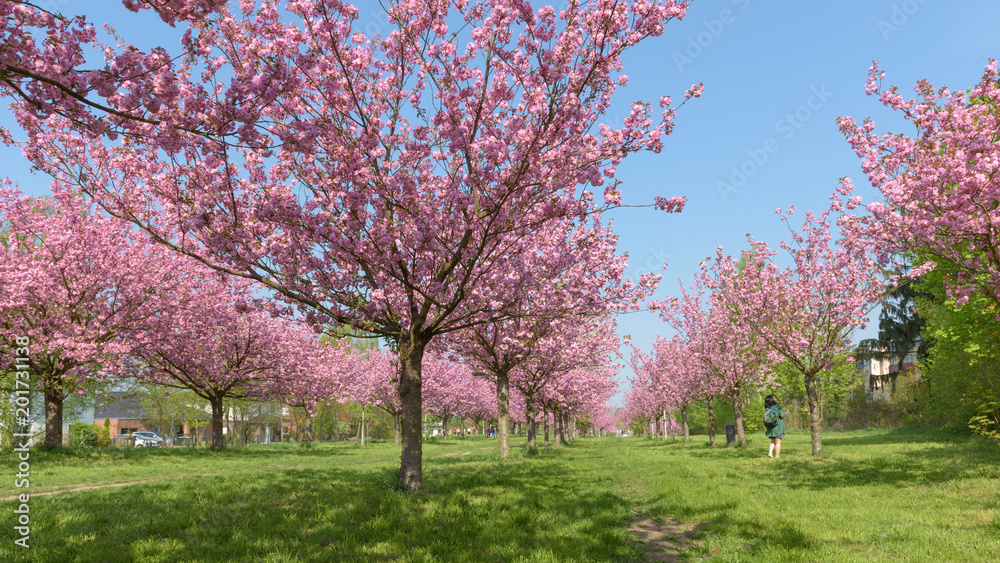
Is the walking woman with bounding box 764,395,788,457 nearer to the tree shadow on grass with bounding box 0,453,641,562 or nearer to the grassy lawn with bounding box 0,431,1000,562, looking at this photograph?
the grassy lawn with bounding box 0,431,1000,562

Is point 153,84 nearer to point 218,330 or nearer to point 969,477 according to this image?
point 969,477

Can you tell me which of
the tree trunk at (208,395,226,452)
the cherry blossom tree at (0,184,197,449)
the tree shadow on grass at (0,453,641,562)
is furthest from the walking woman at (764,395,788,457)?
the tree trunk at (208,395,226,452)

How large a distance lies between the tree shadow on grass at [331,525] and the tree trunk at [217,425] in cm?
1882

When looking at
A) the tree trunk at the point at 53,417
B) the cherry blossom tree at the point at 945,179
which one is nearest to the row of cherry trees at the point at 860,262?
the cherry blossom tree at the point at 945,179

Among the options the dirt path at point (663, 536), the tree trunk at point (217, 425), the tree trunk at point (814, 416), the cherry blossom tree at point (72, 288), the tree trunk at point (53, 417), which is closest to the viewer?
the dirt path at point (663, 536)

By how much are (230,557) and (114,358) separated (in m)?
19.8

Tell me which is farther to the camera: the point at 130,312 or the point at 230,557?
the point at 130,312

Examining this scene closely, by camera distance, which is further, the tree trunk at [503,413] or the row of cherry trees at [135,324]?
the row of cherry trees at [135,324]

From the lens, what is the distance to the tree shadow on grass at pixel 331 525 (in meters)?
5.80

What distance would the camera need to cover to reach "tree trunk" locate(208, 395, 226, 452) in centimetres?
2728

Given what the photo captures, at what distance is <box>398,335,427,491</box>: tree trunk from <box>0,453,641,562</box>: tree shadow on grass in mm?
427

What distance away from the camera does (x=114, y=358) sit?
20.9 m

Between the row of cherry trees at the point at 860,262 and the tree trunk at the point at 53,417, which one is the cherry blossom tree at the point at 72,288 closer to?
the tree trunk at the point at 53,417

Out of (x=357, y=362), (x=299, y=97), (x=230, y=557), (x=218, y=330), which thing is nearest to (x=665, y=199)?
(x=299, y=97)
